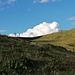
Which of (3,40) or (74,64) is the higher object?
(3,40)

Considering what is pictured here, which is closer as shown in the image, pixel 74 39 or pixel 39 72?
pixel 39 72

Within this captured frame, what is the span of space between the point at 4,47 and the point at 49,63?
19.6 ft

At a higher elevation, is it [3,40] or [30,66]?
[3,40]

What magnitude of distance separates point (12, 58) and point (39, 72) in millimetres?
3517

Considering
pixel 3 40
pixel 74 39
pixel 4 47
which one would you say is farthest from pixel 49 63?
pixel 74 39

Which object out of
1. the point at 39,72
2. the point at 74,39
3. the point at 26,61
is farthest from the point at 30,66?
the point at 74,39

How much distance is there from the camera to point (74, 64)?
31.6 metres

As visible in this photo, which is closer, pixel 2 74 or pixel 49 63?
pixel 2 74

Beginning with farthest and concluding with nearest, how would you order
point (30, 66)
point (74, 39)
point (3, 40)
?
point (74, 39) → point (3, 40) → point (30, 66)

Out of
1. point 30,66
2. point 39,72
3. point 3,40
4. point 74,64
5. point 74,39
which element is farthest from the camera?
point 74,39

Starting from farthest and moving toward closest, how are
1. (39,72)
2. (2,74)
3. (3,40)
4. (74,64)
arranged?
1. (3,40)
2. (74,64)
3. (39,72)
4. (2,74)

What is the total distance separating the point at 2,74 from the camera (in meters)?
22.8

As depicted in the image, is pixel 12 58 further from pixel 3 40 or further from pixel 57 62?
pixel 3 40

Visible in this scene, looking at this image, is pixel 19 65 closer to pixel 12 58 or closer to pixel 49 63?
pixel 12 58
